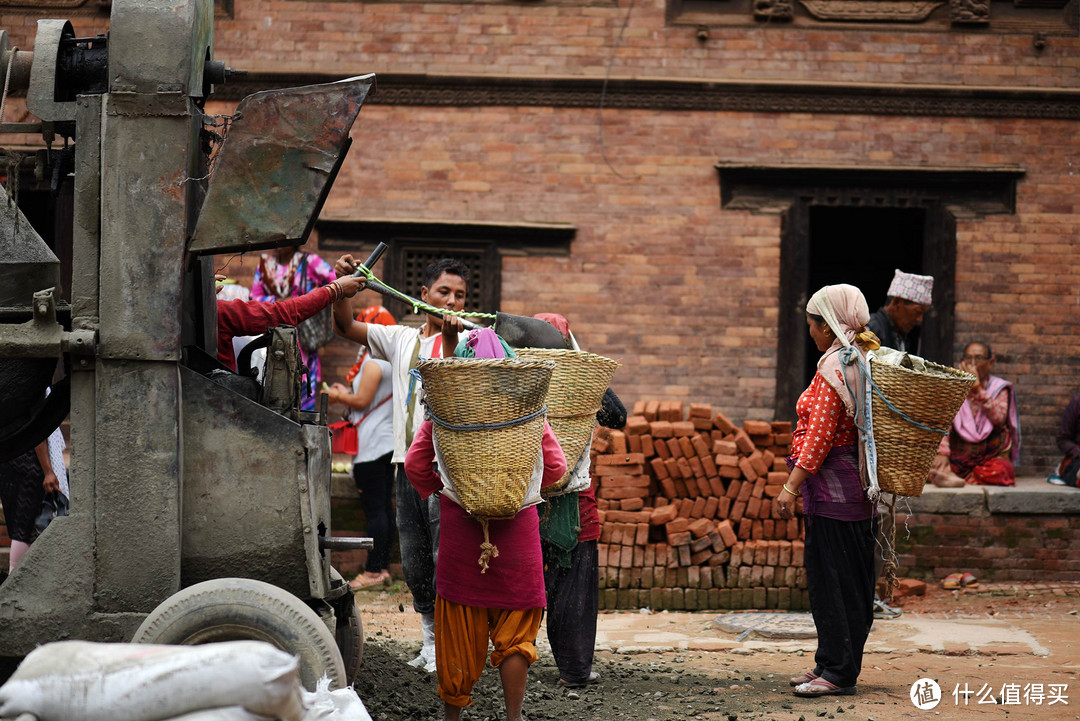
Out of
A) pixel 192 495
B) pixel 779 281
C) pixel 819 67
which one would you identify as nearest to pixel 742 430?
pixel 779 281

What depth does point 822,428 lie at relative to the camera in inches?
219

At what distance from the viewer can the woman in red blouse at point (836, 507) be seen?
5.57 metres

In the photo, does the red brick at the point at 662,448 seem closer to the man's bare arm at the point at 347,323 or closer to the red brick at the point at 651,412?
the red brick at the point at 651,412

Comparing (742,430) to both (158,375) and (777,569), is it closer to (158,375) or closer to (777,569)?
(777,569)

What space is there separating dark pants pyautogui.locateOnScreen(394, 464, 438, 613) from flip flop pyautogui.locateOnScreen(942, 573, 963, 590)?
4.80 metres

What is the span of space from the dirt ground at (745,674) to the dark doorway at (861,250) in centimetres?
684

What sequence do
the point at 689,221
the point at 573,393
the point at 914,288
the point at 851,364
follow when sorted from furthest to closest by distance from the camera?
the point at 689,221
the point at 914,288
the point at 851,364
the point at 573,393

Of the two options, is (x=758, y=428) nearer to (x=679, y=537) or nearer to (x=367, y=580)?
(x=679, y=537)

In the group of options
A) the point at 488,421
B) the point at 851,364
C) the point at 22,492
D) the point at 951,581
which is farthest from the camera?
the point at 951,581

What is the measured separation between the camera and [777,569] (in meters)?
8.18

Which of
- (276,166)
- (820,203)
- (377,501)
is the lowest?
(377,501)

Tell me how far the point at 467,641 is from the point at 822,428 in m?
2.05

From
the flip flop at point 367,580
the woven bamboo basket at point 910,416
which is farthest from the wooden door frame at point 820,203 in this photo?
the woven bamboo basket at point 910,416

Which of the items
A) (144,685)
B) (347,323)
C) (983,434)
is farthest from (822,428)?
(983,434)
